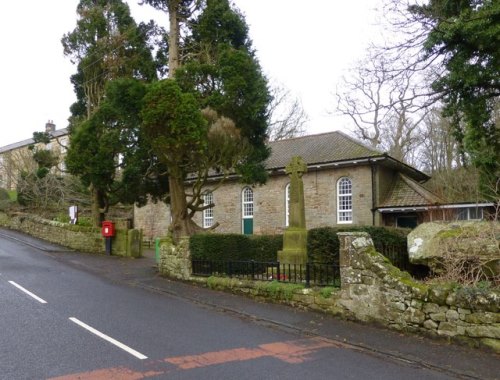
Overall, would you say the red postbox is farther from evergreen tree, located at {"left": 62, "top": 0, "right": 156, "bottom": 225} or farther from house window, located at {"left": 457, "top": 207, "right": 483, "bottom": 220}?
house window, located at {"left": 457, "top": 207, "right": 483, "bottom": 220}

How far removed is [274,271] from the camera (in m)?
13.0

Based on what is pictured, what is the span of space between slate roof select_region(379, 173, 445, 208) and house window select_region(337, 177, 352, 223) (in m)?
1.98

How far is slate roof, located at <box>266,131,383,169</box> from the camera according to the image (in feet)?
86.3

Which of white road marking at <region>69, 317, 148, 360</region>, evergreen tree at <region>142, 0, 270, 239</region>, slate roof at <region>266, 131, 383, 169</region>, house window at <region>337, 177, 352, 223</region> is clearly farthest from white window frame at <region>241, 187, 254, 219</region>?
white road marking at <region>69, 317, 148, 360</region>

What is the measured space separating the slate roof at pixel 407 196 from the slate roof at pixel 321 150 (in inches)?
92.6

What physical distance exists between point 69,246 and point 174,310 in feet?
46.1

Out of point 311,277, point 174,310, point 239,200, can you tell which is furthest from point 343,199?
point 174,310

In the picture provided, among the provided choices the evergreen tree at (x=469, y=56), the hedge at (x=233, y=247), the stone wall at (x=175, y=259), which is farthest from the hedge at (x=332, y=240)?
the evergreen tree at (x=469, y=56)

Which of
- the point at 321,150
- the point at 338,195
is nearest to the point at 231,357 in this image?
the point at 338,195

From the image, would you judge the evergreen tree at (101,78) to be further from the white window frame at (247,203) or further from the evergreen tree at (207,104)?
the white window frame at (247,203)

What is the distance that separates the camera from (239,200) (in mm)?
31156

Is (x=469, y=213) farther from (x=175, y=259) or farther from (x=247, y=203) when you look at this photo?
(x=175, y=259)

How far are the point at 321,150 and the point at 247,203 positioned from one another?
5.97 m

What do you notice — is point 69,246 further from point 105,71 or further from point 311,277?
point 311,277
